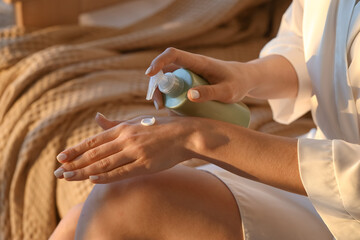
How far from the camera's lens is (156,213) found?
0.73 m

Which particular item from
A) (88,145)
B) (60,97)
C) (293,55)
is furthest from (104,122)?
(60,97)

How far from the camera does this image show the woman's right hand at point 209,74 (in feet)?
2.35

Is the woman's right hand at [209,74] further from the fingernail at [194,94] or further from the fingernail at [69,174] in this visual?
the fingernail at [69,174]

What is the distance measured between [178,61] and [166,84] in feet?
0.14

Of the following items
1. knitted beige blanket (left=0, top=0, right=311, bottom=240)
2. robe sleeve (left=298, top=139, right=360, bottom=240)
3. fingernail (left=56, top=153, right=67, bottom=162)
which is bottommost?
knitted beige blanket (left=0, top=0, right=311, bottom=240)

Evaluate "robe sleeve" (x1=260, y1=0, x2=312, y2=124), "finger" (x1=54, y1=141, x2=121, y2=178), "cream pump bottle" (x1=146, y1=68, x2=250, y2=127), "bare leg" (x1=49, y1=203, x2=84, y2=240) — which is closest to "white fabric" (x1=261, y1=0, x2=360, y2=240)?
"robe sleeve" (x1=260, y1=0, x2=312, y2=124)

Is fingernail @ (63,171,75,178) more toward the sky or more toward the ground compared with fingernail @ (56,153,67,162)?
more toward the ground

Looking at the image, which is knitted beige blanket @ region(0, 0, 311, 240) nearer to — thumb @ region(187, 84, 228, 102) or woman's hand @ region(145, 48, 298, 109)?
woman's hand @ region(145, 48, 298, 109)

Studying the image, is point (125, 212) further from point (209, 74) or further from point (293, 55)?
point (293, 55)

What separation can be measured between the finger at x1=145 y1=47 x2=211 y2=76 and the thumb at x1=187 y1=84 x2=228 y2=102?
35mm

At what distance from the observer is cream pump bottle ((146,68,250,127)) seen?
72 cm

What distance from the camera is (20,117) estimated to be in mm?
1314

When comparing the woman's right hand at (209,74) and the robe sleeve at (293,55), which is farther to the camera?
the robe sleeve at (293,55)

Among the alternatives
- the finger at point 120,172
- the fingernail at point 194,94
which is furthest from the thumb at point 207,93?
the finger at point 120,172
